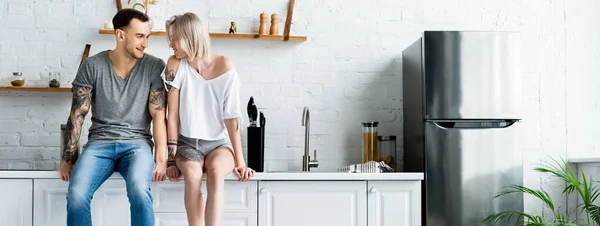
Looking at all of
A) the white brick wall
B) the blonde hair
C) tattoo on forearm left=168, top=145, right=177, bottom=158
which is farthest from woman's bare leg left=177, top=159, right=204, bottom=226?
the white brick wall

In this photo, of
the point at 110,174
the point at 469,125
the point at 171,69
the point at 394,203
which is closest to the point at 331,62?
the point at 469,125

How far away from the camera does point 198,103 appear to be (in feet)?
11.7

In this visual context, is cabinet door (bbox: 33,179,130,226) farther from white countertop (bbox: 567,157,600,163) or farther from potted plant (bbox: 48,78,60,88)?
white countertop (bbox: 567,157,600,163)

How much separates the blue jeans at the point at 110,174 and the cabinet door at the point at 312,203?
0.63 m

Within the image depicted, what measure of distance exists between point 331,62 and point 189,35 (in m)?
1.15

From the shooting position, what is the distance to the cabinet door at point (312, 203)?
367 cm

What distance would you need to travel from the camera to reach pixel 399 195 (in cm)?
374

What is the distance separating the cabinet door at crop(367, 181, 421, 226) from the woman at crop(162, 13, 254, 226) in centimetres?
68

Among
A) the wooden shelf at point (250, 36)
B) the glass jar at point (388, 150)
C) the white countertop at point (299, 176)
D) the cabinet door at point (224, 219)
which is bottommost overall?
the cabinet door at point (224, 219)

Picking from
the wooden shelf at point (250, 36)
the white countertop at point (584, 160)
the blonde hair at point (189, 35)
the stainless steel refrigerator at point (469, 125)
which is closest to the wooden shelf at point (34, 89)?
the wooden shelf at point (250, 36)

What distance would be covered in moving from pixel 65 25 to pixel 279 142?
1473 mm

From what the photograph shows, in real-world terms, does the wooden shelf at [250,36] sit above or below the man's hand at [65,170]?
above

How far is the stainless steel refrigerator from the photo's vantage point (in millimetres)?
3820

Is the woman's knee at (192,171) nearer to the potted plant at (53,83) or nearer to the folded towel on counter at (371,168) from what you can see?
the folded towel on counter at (371,168)
